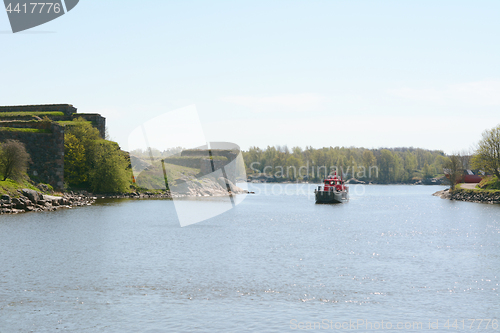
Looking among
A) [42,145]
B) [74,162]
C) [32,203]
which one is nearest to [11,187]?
[32,203]

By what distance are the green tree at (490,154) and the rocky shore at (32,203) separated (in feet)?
237

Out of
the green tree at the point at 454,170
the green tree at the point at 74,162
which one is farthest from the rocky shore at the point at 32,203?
the green tree at the point at 454,170

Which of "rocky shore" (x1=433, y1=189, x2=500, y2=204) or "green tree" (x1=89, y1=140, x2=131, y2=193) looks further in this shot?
"rocky shore" (x1=433, y1=189, x2=500, y2=204)

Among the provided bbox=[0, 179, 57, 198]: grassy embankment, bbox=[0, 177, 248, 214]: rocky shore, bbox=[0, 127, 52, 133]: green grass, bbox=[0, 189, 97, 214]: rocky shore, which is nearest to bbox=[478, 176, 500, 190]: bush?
bbox=[0, 177, 248, 214]: rocky shore

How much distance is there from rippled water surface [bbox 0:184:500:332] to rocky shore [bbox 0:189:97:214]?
620cm

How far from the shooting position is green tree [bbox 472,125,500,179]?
8171 centimetres

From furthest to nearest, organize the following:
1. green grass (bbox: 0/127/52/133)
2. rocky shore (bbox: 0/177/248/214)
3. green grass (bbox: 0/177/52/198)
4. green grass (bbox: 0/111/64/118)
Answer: green grass (bbox: 0/111/64/118) → green grass (bbox: 0/127/52/133) → green grass (bbox: 0/177/52/198) → rocky shore (bbox: 0/177/248/214)

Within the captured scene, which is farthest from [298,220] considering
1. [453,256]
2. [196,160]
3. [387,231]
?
[196,160]

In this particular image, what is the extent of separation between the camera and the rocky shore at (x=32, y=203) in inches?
1684

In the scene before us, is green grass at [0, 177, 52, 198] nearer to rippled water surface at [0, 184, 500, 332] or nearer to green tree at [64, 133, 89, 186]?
rippled water surface at [0, 184, 500, 332]

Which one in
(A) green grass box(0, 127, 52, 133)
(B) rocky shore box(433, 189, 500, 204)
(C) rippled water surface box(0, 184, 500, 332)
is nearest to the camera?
(C) rippled water surface box(0, 184, 500, 332)

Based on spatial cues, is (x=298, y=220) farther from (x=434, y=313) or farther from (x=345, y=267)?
(x=434, y=313)

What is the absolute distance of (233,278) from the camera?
67.6 ft

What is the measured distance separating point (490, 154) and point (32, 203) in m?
78.8
